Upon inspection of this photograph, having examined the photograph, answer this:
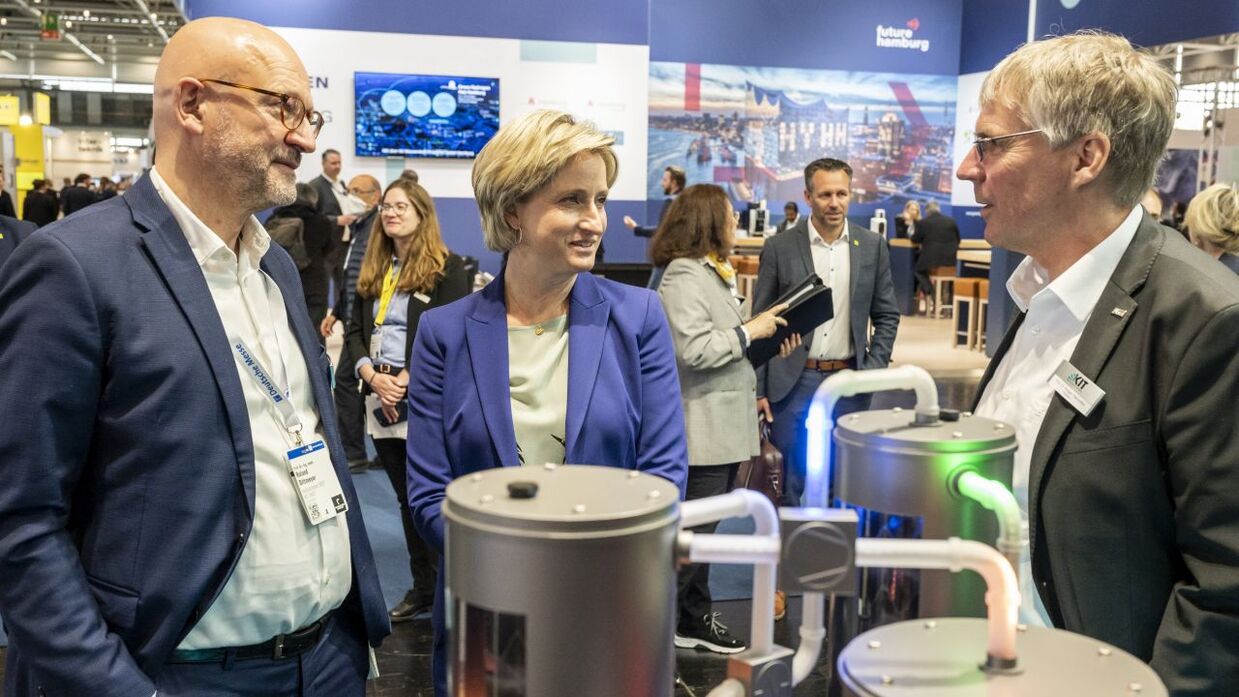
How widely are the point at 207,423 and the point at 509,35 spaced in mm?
10732

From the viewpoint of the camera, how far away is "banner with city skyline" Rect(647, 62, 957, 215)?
1546 cm

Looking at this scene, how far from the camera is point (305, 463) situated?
1662 mm

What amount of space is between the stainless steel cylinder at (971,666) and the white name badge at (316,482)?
113cm

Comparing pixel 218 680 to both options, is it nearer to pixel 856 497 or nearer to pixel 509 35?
pixel 856 497

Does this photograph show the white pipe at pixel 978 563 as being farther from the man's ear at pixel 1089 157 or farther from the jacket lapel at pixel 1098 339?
the man's ear at pixel 1089 157

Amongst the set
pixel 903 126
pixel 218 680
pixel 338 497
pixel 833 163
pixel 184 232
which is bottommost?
pixel 218 680

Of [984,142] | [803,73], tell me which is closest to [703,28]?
[803,73]

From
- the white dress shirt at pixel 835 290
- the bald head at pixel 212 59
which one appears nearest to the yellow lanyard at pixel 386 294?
the white dress shirt at pixel 835 290

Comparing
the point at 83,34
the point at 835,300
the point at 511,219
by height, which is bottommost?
the point at 835,300

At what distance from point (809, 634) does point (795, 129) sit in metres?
16.1

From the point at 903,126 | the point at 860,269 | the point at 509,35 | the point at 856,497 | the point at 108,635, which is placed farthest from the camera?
the point at 903,126

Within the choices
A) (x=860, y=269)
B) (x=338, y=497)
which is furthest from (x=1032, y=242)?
(x=860, y=269)

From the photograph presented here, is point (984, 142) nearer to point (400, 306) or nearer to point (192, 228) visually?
point (192, 228)

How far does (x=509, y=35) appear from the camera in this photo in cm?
1165
